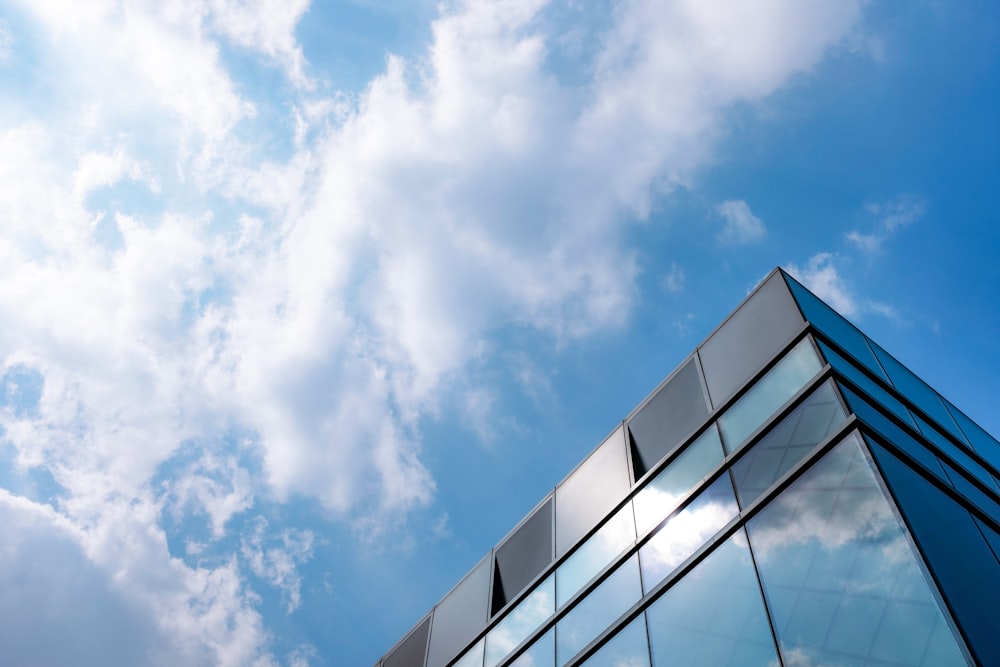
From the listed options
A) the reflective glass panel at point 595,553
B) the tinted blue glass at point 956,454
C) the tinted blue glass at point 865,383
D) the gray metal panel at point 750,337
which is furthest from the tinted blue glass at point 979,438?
the reflective glass panel at point 595,553

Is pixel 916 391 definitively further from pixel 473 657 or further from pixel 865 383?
pixel 473 657

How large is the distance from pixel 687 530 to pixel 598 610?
223 cm

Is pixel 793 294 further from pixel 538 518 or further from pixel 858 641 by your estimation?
pixel 538 518

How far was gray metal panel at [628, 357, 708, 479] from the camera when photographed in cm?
1198

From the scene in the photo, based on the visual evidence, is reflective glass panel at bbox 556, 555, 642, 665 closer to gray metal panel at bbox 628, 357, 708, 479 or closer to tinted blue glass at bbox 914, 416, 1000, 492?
gray metal panel at bbox 628, 357, 708, 479

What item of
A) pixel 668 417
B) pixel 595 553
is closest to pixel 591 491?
pixel 595 553

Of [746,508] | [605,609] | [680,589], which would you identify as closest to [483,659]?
[605,609]

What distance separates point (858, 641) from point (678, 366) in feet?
23.9

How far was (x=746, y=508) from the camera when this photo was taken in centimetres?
899

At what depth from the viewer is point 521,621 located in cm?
1358

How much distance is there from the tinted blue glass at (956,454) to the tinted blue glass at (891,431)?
3.39 feet

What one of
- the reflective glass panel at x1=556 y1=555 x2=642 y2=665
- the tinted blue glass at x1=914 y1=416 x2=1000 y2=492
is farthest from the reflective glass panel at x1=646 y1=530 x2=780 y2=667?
the tinted blue glass at x1=914 y1=416 x2=1000 y2=492

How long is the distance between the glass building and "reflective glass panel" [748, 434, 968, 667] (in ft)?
0.06

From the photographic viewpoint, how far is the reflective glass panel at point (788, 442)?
344 inches
